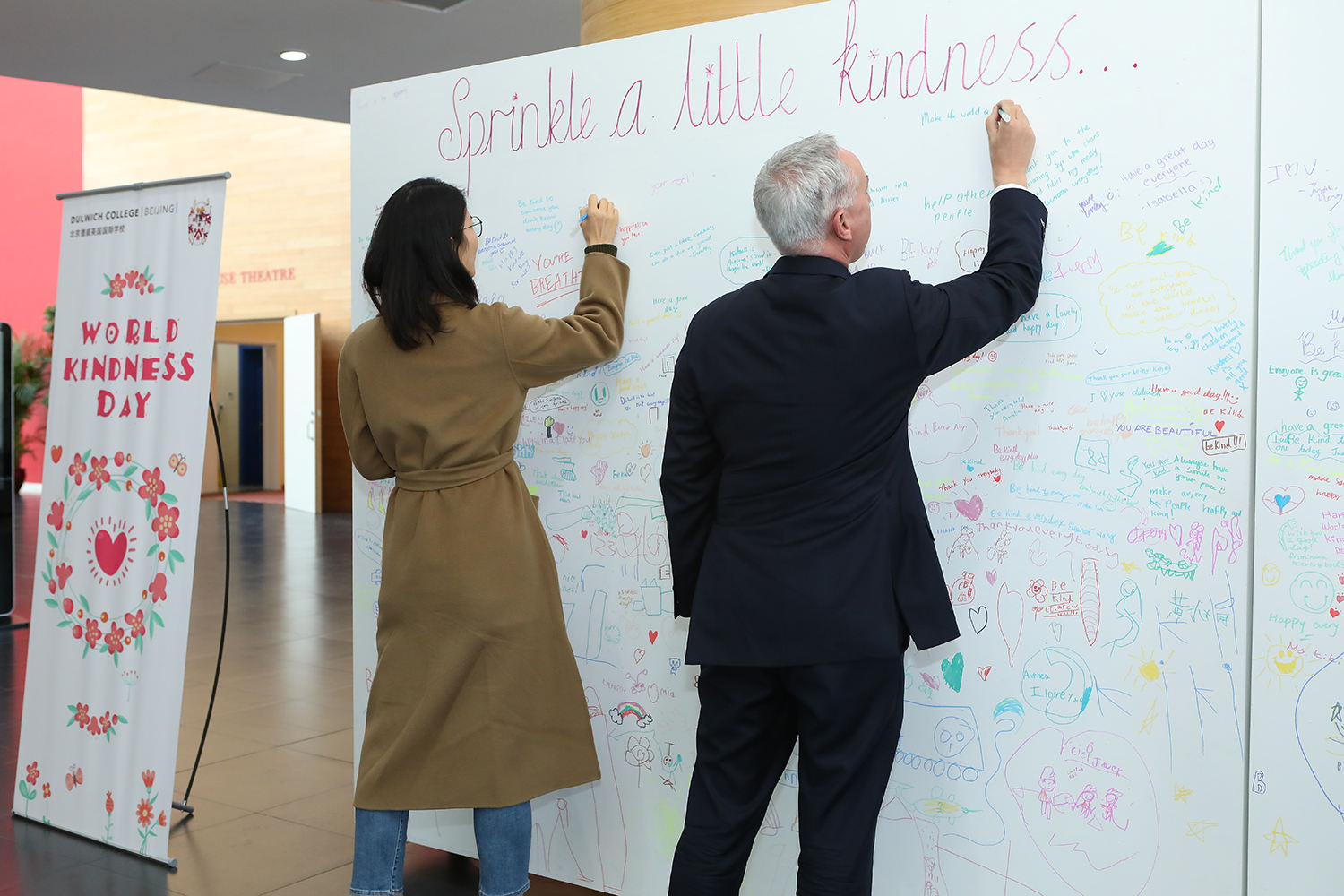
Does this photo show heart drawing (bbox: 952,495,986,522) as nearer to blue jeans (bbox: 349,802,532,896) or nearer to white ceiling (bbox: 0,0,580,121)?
blue jeans (bbox: 349,802,532,896)

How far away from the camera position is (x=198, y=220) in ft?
9.51

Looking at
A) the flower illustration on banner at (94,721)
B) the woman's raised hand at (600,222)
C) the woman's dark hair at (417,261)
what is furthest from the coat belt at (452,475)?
the flower illustration on banner at (94,721)

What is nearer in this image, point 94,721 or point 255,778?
point 94,721

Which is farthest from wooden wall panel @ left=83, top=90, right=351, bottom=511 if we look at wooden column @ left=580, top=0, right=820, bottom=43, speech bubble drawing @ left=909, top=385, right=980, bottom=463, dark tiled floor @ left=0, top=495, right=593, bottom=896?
speech bubble drawing @ left=909, top=385, right=980, bottom=463

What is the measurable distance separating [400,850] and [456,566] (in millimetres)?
638

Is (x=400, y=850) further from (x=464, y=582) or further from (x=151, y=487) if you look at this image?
(x=151, y=487)

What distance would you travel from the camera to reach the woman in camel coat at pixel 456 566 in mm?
2188

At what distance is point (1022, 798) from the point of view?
6.86 feet

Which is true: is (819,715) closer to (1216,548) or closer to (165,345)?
(1216,548)

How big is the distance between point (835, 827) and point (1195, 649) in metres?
0.72

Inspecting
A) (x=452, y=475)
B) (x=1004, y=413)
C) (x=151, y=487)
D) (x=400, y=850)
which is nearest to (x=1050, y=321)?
(x=1004, y=413)

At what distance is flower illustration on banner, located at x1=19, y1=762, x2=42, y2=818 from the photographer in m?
3.16

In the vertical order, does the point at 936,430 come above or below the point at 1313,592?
above

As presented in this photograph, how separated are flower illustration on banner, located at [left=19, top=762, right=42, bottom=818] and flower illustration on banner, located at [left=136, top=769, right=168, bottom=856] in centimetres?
49
